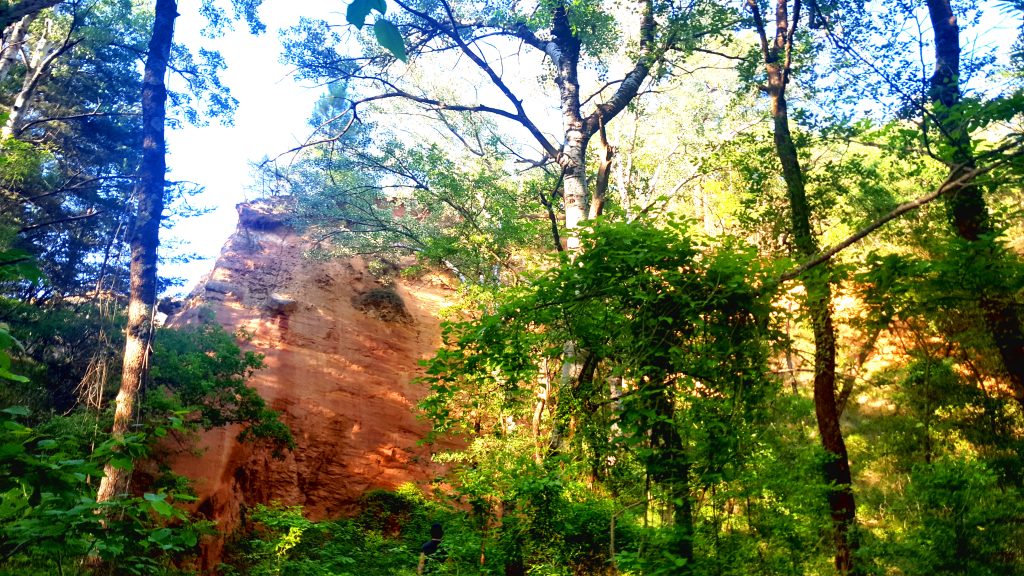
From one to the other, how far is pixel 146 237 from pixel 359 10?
984cm

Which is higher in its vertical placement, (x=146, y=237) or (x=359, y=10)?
(x=146, y=237)

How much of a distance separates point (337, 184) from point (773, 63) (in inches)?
494

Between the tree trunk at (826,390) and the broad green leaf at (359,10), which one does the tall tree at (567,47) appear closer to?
the tree trunk at (826,390)

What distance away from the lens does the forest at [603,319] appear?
415cm

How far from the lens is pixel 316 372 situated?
18.1m

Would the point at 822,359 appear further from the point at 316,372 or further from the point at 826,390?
the point at 316,372

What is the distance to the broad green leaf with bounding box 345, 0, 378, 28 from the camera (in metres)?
1.32

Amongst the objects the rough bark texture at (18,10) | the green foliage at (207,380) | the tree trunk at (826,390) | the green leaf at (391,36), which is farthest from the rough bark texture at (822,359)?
the green foliage at (207,380)

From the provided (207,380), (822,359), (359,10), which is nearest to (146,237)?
(207,380)

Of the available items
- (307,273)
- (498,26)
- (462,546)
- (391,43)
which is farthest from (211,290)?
(391,43)

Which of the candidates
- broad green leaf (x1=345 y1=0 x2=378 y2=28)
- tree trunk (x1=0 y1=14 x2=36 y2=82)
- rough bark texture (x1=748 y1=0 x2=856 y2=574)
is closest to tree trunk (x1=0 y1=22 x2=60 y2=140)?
tree trunk (x1=0 y1=14 x2=36 y2=82)

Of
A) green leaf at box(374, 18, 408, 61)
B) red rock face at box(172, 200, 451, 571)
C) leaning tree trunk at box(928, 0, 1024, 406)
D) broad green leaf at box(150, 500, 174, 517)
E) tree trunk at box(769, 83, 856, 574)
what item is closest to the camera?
green leaf at box(374, 18, 408, 61)

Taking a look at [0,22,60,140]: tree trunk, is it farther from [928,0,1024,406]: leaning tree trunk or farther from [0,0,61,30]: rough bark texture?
[928,0,1024,406]: leaning tree trunk

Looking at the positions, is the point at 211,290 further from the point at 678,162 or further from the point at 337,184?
the point at 678,162
